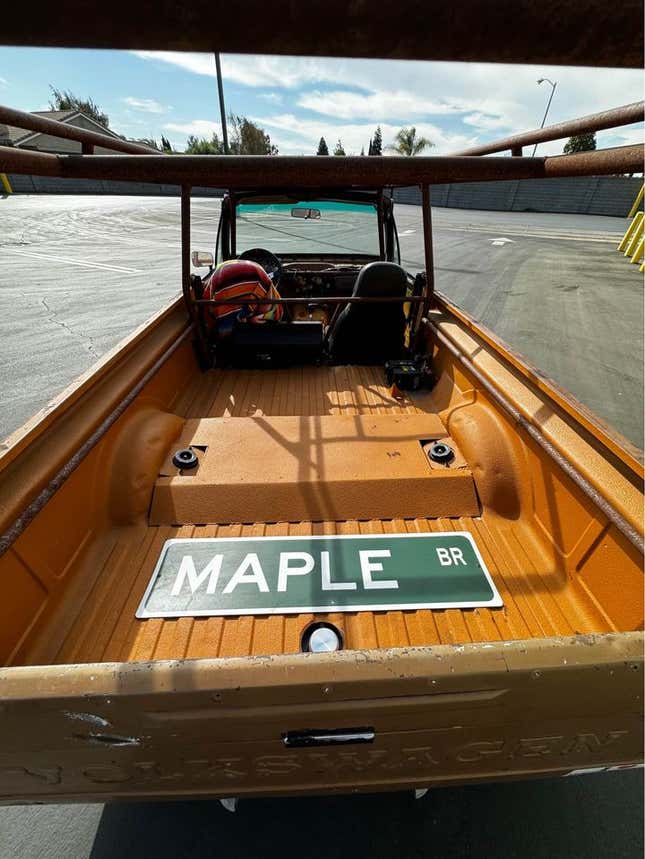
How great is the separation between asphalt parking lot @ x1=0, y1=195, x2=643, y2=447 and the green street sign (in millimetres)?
3045

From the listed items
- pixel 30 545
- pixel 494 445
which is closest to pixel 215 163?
pixel 30 545

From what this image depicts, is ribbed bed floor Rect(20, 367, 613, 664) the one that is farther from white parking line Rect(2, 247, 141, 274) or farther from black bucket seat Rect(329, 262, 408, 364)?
white parking line Rect(2, 247, 141, 274)

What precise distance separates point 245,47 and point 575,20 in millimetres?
493

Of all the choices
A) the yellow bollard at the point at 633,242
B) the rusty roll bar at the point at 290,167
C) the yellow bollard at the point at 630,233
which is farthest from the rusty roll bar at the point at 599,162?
the yellow bollard at the point at 630,233

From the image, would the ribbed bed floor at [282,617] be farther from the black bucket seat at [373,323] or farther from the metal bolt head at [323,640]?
the black bucket seat at [373,323]

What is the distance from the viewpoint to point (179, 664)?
0.86m

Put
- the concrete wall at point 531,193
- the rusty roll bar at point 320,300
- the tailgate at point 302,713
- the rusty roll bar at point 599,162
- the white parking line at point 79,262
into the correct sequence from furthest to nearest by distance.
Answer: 1. the concrete wall at point 531,193
2. the white parking line at point 79,262
3. the rusty roll bar at point 320,300
4. the rusty roll bar at point 599,162
5. the tailgate at point 302,713

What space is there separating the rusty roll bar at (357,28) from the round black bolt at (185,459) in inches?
70.6

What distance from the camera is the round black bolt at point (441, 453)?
2.25 metres

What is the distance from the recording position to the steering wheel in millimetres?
4172

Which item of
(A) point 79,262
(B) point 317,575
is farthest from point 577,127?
(A) point 79,262

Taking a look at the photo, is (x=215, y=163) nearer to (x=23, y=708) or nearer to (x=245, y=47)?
(x=245, y=47)

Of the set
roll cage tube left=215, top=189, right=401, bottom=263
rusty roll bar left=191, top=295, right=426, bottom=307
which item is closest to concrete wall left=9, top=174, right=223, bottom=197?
roll cage tube left=215, top=189, right=401, bottom=263

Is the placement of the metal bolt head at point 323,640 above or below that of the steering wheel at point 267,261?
below
